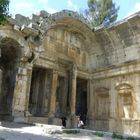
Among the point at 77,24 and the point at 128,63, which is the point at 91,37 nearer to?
the point at 77,24

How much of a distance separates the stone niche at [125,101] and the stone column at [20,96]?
5.57 meters

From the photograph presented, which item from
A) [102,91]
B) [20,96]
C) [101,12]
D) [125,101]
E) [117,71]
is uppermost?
[101,12]

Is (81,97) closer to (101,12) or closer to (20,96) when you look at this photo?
(20,96)

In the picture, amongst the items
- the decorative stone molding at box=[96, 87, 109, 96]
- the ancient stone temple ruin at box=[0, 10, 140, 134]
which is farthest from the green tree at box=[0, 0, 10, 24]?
the decorative stone molding at box=[96, 87, 109, 96]

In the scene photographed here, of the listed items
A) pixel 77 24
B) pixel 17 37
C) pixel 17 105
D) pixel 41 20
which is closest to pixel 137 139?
pixel 17 105

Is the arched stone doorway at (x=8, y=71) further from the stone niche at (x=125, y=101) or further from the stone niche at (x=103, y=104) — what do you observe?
the stone niche at (x=125, y=101)

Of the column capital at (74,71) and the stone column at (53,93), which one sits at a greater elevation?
the column capital at (74,71)

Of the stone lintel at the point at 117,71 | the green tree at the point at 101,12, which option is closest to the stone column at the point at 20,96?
the stone lintel at the point at 117,71

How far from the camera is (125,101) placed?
15.1 m

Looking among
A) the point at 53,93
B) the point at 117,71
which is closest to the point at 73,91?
the point at 53,93

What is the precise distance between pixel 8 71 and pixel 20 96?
1.75 meters

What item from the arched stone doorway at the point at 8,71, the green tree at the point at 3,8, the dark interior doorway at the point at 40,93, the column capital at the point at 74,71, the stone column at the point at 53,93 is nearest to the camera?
the green tree at the point at 3,8

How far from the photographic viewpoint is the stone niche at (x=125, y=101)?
48.2 ft

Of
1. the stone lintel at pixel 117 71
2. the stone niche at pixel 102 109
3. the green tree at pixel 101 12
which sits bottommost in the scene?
the stone niche at pixel 102 109
